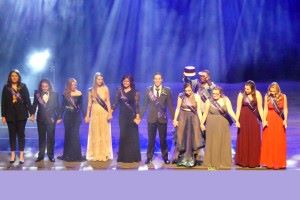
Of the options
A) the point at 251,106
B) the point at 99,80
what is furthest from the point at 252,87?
the point at 99,80

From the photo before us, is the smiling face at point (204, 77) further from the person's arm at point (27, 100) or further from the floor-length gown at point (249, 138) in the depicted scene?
the person's arm at point (27, 100)

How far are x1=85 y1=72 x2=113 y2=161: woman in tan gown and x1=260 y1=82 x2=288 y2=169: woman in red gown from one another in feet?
8.46

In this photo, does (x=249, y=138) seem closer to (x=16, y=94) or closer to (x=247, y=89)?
(x=247, y=89)

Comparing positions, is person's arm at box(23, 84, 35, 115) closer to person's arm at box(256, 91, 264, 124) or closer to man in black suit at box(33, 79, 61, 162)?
man in black suit at box(33, 79, 61, 162)

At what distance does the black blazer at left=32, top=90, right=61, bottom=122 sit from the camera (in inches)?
370

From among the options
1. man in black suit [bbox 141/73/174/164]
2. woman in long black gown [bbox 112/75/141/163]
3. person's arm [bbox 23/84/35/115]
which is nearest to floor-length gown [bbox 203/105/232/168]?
man in black suit [bbox 141/73/174/164]

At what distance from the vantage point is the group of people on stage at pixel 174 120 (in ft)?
29.5

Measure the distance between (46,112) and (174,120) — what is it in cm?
213

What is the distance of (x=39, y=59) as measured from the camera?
14547mm

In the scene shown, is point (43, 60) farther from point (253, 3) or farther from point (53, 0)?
point (253, 3)

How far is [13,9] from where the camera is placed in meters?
14.0

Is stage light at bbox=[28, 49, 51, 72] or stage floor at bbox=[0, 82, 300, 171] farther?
stage light at bbox=[28, 49, 51, 72]

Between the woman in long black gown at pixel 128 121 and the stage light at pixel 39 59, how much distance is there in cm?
564

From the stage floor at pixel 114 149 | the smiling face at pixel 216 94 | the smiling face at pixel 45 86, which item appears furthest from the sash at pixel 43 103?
the smiling face at pixel 216 94
